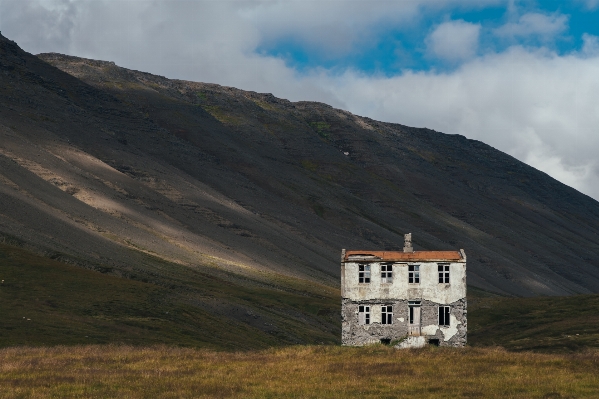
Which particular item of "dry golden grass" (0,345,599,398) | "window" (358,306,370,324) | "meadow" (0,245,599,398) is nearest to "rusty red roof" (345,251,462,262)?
"window" (358,306,370,324)

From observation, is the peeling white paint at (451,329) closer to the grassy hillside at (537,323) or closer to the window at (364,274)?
the window at (364,274)

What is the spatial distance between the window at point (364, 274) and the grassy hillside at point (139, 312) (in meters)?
14.5

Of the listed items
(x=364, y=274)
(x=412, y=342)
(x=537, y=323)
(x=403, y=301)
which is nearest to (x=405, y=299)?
(x=403, y=301)

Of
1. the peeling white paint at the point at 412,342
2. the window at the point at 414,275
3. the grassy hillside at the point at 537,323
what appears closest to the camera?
the peeling white paint at the point at 412,342

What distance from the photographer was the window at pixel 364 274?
58812mm

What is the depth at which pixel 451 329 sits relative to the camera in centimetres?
5741

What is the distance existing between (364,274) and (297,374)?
19.6 metres

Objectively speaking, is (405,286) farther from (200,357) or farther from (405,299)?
(200,357)

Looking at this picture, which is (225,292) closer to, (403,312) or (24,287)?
(24,287)

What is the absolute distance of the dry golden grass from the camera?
34.9 m

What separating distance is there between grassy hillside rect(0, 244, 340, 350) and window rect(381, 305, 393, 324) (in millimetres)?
15218

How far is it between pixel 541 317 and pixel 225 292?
122ft

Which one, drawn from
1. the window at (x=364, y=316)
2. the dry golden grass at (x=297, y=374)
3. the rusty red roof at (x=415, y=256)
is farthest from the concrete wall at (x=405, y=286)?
the dry golden grass at (x=297, y=374)

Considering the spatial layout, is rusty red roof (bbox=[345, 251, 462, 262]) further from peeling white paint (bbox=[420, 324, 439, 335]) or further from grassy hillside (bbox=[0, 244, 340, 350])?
grassy hillside (bbox=[0, 244, 340, 350])
